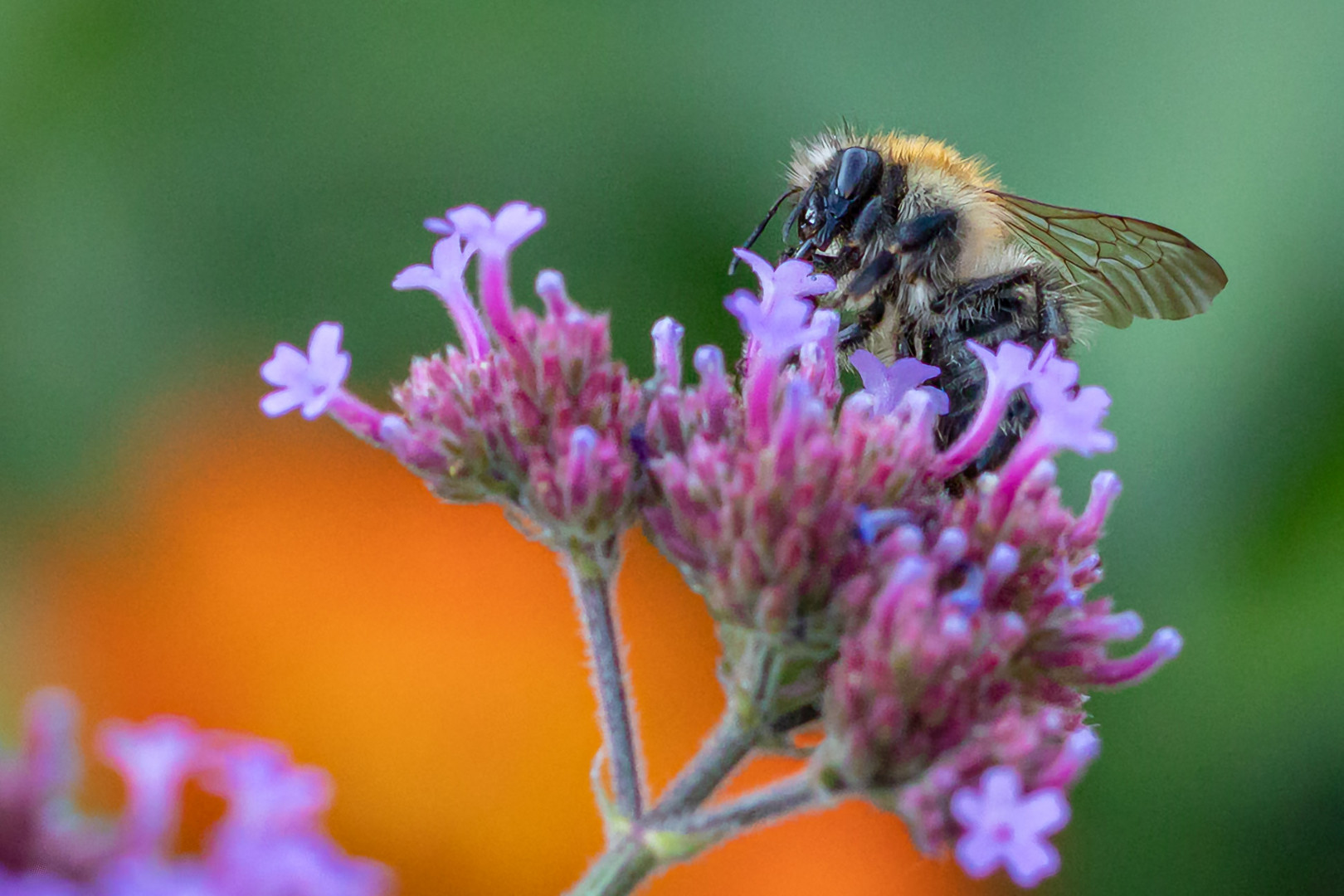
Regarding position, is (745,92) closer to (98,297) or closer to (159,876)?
(98,297)

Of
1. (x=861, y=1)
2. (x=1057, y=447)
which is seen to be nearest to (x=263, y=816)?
(x=1057, y=447)

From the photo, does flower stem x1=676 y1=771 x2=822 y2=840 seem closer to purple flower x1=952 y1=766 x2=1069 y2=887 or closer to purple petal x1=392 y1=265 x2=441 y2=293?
purple flower x1=952 y1=766 x2=1069 y2=887

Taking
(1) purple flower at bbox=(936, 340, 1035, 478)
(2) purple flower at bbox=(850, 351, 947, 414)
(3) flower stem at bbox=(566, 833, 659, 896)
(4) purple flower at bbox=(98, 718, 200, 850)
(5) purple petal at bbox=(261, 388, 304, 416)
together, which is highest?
(5) purple petal at bbox=(261, 388, 304, 416)

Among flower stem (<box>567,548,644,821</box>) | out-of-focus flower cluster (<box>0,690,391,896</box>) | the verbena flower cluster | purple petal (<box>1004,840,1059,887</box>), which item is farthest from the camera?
flower stem (<box>567,548,644,821</box>)

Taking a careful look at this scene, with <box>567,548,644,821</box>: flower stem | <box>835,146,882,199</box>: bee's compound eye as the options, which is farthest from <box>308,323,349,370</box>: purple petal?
<box>835,146,882,199</box>: bee's compound eye

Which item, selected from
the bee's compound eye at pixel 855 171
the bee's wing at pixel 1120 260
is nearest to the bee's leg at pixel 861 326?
the bee's compound eye at pixel 855 171
